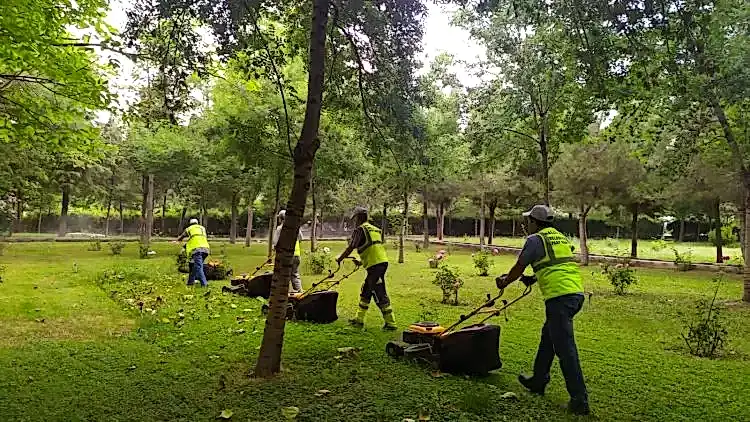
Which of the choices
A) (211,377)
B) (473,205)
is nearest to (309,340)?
(211,377)

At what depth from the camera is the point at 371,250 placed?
8273 mm

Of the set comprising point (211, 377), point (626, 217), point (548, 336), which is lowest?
Result: point (211, 377)

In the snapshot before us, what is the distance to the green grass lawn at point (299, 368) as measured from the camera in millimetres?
4984

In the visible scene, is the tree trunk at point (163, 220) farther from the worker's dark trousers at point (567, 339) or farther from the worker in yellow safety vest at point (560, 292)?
the worker's dark trousers at point (567, 339)

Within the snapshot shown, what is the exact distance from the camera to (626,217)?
97.2ft

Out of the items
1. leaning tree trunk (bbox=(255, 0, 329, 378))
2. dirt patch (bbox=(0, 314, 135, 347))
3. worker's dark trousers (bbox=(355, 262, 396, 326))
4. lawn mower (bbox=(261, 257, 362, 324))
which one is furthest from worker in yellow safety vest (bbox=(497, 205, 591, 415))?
dirt patch (bbox=(0, 314, 135, 347))

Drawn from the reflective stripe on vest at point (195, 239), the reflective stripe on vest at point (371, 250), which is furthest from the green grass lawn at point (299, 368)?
the reflective stripe on vest at point (195, 239)

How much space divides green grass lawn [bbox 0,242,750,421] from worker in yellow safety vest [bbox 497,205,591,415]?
1.05 feet

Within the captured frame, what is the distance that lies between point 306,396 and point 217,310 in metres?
4.99

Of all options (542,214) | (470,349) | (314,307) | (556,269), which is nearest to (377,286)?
(314,307)

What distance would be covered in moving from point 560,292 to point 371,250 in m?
3.57

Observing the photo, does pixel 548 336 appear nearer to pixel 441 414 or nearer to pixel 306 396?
pixel 441 414

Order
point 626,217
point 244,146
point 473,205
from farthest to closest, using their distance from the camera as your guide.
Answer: point 473,205, point 626,217, point 244,146

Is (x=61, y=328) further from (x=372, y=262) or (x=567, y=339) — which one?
(x=567, y=339)
